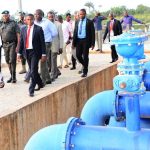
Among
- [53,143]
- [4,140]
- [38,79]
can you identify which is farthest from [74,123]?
[38,79]

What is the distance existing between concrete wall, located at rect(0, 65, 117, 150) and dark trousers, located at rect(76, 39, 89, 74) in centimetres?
37

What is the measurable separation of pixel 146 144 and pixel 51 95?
141 inches

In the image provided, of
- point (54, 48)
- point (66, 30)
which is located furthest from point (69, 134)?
point (66, 30)

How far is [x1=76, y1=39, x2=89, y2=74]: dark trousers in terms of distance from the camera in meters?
8.74

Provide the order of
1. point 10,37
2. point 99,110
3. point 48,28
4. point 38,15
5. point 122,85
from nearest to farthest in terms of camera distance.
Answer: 1. point 122,85
2. point 99,110
3. point 38,15
4. point 48,28
5. point 10,37

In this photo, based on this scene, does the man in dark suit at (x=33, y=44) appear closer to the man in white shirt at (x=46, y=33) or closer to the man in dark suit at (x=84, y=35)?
the man in white shirt at (x=46, y=33)

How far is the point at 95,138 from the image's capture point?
9.67 ft

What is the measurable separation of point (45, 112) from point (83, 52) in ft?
9.96

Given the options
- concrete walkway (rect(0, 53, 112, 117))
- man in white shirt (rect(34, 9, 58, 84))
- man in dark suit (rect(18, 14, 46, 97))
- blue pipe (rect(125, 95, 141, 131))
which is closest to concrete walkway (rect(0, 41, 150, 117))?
concrete walkway (rect(0, 53, 112, 117))

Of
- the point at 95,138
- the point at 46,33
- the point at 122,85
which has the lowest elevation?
the point at 95,138

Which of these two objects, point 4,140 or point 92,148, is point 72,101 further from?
point 92,148

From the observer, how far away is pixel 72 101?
281 inches

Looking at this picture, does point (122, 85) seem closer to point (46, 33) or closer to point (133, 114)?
point (133, 114)

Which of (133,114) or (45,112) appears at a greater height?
(133,114)
